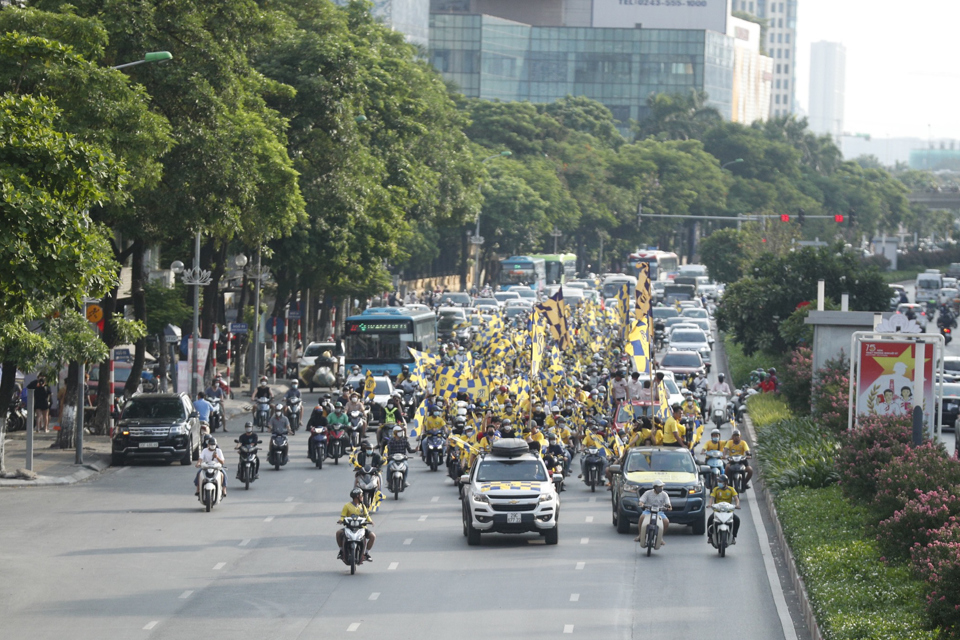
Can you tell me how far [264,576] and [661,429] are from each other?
8.39 m

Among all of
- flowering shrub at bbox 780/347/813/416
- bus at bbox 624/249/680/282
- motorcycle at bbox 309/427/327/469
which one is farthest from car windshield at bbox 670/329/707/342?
bus at bbox 624/249/680/282

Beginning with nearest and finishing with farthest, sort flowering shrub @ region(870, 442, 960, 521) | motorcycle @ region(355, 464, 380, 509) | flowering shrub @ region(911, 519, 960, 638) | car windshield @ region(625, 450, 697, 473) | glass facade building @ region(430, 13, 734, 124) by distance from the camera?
flowering shrub @ region(911, 519, 960, 638) < flowering shrub @ region(870, 442, 960, 521) < motorcycle @ region(355, 464, 380, 509) < car windshield @ region(625, 450, 697, 473) < glass facade building @ region(430, 13, 734, 124)

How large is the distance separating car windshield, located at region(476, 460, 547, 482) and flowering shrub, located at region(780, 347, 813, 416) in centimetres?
1491

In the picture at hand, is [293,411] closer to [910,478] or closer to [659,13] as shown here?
[910,478]

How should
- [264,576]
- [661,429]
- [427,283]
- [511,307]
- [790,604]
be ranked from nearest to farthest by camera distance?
[790,604]
[264,576]
[661,429]
[511,307]
[427,283]

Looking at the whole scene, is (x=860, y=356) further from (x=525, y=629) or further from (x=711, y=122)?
(x=711, y=122)

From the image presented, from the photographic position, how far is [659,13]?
173 m

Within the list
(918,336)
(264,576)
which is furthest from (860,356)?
(264,576)

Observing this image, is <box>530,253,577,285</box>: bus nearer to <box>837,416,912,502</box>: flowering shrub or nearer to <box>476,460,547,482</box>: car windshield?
<box>837,416,912,502</box>: flowering shrub

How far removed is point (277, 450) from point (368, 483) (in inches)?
364

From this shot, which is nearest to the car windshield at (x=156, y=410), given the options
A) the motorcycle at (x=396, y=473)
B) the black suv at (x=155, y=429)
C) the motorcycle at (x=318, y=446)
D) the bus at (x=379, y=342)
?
the black suv at (x=155, y=429)

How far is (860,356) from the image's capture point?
26.2 m

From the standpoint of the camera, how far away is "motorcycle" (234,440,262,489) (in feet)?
90.8

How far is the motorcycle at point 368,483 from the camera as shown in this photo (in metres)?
22.2
